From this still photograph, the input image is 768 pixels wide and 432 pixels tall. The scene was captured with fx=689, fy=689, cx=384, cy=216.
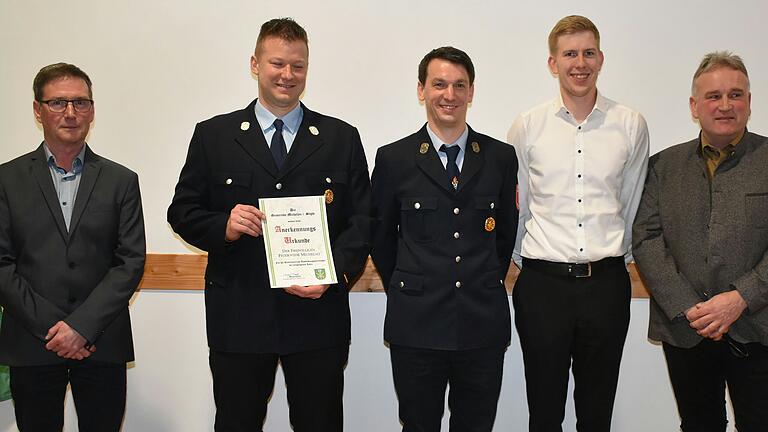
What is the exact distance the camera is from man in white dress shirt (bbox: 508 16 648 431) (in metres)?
2.70

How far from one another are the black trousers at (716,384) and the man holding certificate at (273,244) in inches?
52.4

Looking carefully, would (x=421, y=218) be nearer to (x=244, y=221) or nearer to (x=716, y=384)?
(x=244, y=221)

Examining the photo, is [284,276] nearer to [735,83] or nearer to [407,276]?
[407,276]

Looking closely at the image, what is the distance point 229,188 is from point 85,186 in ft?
1.95

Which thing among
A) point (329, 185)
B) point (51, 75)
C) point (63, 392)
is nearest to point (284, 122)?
point (329, 185)

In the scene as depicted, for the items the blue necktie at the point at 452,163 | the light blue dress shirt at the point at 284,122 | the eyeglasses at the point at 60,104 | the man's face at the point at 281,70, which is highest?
the man's face at the point at 281,70

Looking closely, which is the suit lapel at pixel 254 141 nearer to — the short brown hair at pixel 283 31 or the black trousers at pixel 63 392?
the short brown hair at pixel 283 31

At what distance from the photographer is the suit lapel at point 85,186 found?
8.57 ft

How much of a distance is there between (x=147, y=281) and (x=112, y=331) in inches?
43.1

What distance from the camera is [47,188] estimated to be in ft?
8.62

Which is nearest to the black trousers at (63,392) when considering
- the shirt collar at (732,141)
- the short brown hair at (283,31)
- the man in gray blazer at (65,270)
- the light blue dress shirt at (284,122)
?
the man in gray blazer at (65,270)

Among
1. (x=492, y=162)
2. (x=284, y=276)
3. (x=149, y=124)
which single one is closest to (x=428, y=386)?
(x=284, y=276)

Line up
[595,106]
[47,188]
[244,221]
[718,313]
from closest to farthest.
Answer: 1. [244,221]
2. [718,313]
3. [47,188]
4. [595,106]

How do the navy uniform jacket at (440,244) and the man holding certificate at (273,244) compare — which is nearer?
the man holding certificate at (273,244)
